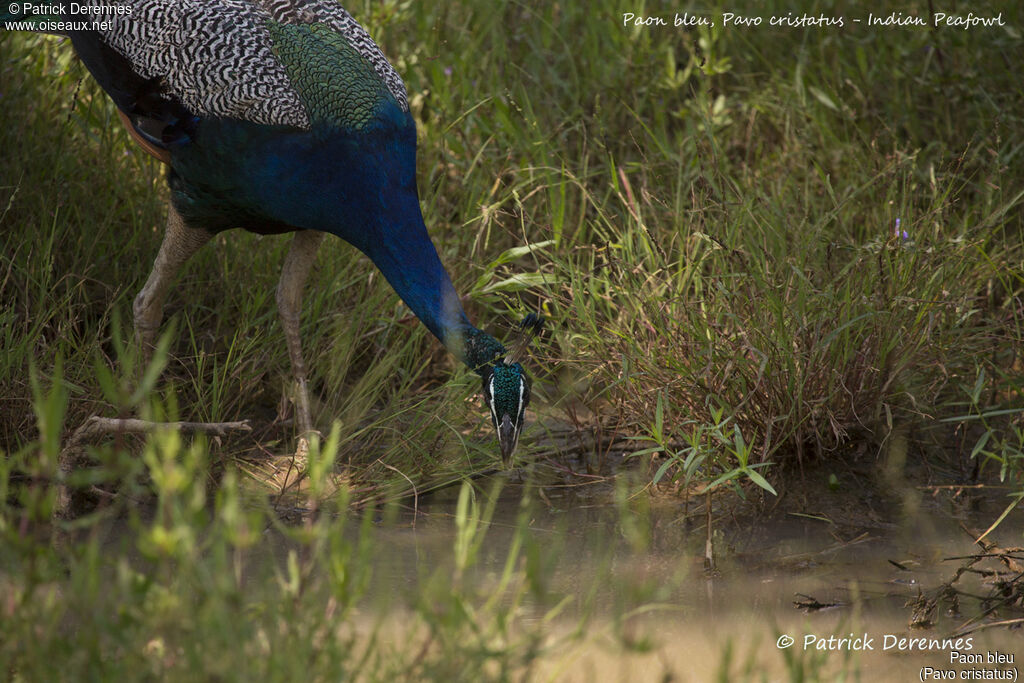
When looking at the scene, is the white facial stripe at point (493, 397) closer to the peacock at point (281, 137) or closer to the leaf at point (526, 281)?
the peacock at point (281, 137)

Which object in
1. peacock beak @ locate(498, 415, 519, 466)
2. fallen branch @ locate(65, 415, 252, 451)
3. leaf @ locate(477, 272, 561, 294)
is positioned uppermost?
leaf @ locate(477, 272, 561, 294)

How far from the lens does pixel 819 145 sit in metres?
5.02

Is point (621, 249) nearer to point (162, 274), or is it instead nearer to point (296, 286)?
point (296, 286)

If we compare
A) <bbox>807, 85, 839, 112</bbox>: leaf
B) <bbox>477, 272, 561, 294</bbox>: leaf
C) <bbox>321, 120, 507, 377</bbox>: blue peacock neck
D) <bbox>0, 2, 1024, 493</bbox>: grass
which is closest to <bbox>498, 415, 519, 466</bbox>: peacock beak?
<bbox>321, 120, 507, 377</bbox>: blue peacock neck

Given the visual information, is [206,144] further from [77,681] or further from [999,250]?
[999,250]

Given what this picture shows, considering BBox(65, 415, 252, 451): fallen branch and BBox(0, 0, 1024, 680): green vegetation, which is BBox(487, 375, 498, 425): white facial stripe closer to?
BBox(0, 0, 1024, 680): green vegetation

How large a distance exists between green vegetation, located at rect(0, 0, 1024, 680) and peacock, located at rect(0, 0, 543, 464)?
Result: 1.00 ft

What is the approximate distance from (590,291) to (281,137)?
111 cm

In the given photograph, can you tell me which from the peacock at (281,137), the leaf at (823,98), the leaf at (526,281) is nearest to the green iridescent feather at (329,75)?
the peacock at (281,137)

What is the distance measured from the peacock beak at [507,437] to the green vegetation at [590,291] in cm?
25

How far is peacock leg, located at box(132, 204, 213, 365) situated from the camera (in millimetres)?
3947

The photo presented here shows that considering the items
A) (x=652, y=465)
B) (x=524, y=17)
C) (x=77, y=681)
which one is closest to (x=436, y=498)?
(x=652, y=465)

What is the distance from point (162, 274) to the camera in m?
4.04

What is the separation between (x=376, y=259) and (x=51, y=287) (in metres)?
1.13
